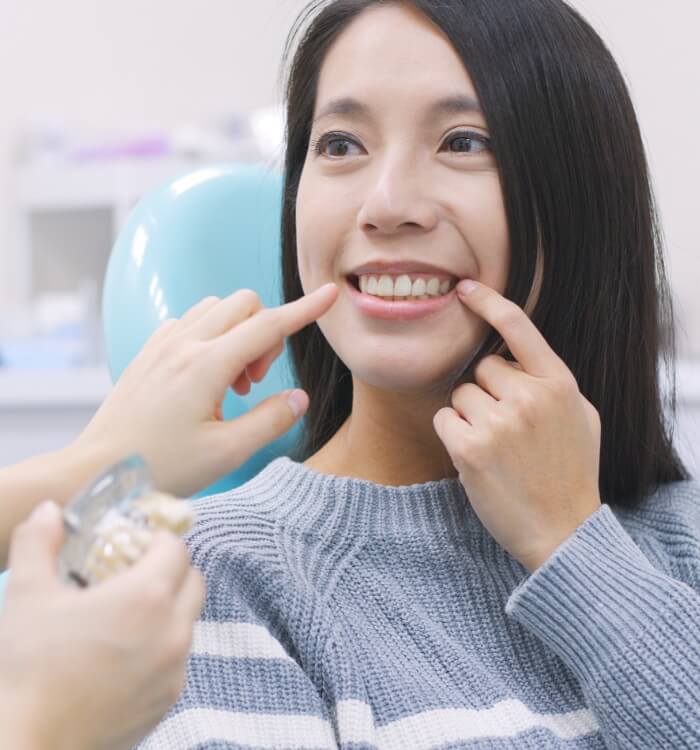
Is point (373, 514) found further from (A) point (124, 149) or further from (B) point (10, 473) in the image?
(A) point (124, 149)

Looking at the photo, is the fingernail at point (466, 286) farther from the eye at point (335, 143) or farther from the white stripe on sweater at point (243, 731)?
the white stripe on sweater at point (243, 731)

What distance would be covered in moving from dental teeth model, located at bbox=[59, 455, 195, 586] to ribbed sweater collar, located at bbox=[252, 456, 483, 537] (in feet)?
1.45

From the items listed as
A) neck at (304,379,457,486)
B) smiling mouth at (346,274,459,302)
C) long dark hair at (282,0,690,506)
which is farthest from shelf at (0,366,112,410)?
smiling mouth at (346,274,459,302)

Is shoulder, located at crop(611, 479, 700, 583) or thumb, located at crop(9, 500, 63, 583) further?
shoulder, located at crop(611, 479, 700, 583)

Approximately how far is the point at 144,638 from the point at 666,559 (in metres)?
0.65

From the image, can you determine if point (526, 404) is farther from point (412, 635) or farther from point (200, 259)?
point (200, 259)

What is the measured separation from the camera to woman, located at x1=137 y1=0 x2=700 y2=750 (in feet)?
2.58

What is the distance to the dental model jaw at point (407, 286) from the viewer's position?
0.87 metres

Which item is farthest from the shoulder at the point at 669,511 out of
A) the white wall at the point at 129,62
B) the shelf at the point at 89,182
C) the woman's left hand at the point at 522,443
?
the white wall at the point at 129,62

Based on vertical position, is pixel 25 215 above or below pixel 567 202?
below

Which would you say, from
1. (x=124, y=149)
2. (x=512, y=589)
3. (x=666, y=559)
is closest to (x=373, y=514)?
(x=512, y=589)

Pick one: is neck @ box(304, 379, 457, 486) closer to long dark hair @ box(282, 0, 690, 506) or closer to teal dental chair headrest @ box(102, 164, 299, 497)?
long dark hair @ box(282, 0, 690, 506)

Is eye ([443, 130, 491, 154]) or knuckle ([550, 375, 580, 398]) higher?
eye ([443, 130, 491, 154])

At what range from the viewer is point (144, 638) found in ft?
1.43
